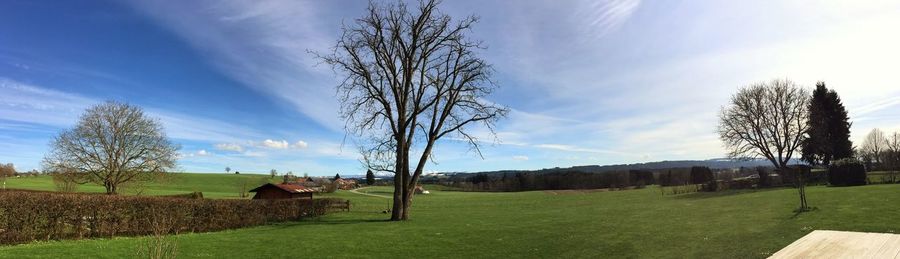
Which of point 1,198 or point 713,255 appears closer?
point 713,255

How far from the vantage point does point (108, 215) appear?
58.5ft

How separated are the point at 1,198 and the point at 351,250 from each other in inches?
421

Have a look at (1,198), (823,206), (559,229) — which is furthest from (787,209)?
(1,198)

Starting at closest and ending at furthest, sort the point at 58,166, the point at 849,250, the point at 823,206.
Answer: the point at 849,250 → the point at 823,206 → the point at 58,166

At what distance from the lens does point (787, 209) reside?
21.8 m

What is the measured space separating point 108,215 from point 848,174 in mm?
51391

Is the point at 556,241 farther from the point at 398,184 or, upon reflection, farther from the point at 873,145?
the point at 873,145

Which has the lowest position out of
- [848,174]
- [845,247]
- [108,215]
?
[108,215]

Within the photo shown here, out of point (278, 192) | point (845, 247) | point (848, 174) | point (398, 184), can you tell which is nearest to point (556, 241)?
point (845, 247)

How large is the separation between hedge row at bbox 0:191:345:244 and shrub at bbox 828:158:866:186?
150ft

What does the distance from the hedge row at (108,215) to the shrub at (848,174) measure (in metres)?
45.6

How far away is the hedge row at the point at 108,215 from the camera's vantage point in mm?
14742

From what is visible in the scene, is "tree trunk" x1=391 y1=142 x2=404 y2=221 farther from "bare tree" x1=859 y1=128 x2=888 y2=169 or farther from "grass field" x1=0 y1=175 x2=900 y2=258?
"bare tree" x1=859 y1=128 x2=888 y2=169

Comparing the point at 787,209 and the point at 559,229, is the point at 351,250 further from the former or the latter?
the point at 787,209
